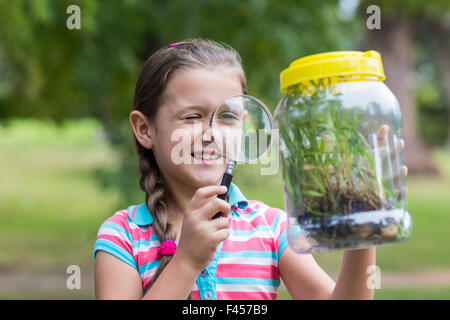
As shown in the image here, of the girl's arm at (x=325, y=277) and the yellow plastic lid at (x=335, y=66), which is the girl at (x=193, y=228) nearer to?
the girl's arm at (x=325, y=277)

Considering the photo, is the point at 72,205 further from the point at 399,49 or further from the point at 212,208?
the point at 212,208

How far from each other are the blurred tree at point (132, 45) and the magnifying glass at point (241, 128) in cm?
511

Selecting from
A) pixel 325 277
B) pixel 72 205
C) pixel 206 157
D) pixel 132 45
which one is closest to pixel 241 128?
pixel 206 157

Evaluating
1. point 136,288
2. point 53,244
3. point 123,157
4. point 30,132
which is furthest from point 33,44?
point 30,132

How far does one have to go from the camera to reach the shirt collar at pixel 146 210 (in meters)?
2.07

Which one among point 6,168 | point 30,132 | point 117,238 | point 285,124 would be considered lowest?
point 117,238

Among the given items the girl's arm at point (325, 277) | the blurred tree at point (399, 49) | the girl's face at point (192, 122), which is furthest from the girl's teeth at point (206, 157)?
the blurred tree at point (399, 49)

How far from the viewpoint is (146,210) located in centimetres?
214

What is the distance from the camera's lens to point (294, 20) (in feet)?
26.1

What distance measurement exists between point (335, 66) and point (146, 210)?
98 centimetres

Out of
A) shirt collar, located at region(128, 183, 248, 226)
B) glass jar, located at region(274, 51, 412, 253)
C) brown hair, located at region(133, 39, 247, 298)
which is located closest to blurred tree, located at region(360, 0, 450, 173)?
brown hair, located at region(133, 39, 247, 298)

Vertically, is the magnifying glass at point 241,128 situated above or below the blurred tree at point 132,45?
below
